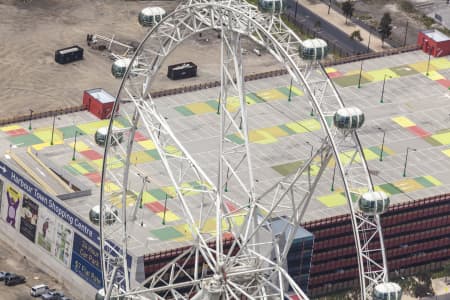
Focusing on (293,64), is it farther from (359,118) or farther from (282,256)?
(282,256)

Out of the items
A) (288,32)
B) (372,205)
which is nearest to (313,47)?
(288,32)

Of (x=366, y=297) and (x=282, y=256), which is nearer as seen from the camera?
(x=366, y=297)

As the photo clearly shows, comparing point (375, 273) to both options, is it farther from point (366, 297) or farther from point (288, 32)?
point (288, 32)

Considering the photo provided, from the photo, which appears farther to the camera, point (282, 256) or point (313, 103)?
point (282, 256)

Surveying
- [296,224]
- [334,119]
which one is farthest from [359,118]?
[296,224]

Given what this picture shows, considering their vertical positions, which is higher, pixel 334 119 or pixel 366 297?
pixel 334 119

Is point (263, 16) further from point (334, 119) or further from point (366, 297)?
point (366, 297)

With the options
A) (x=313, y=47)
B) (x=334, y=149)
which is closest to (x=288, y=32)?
Answer: (x=313, y=47)
